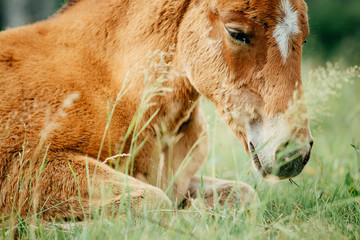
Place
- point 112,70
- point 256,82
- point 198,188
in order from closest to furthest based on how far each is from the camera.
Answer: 1. point 256,82
2. point 112,70
3. point 198,188

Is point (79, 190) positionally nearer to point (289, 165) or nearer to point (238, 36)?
point (289, 165)

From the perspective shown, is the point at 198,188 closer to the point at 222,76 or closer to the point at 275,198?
the point at 275,198

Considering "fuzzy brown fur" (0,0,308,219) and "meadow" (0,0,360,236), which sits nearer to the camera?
"meadow" (0,0,360,236)

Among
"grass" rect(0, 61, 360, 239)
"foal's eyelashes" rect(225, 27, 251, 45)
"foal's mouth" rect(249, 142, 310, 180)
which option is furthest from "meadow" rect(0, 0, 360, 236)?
"foal's eyelashes" rect(225, 27, 251, 45)

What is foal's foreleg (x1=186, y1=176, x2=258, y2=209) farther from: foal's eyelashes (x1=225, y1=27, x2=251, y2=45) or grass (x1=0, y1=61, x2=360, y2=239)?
foal's eyelashes (x1=225, y1=27, x2=251, y2=45)

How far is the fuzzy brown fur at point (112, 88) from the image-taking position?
244cm

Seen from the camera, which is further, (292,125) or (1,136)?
(1,136)

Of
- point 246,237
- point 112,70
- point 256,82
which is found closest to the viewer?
point 246,237

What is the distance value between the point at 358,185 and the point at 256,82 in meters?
1.40

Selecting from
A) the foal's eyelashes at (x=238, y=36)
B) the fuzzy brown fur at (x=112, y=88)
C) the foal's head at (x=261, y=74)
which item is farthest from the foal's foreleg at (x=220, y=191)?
the foal's eyelashes at (x=238, y=36)

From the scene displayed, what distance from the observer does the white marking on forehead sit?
2385 millimetres

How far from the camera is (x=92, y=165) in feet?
8.36

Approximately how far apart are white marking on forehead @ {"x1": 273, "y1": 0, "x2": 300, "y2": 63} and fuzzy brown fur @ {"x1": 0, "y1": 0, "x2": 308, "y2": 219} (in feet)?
0.15

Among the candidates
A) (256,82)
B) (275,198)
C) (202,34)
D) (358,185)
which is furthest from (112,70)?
(358,185)
